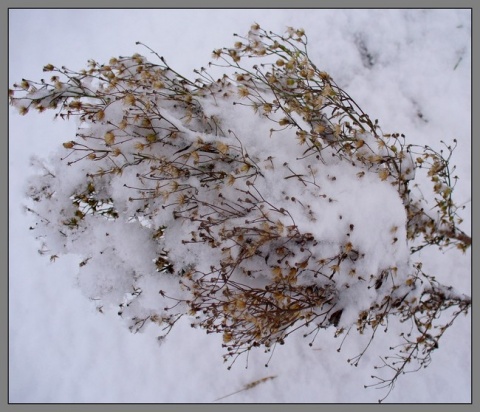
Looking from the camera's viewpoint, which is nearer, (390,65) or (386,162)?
(386,162)

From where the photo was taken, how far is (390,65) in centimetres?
294

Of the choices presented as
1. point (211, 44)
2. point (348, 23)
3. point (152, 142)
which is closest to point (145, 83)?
point (152, 142)

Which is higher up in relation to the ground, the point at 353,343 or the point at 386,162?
the point at 386,162

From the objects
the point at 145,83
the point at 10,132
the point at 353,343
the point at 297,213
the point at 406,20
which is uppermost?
the point at 10,132

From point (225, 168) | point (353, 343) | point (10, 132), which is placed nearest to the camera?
point (225, 168)

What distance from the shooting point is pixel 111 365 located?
296 cm

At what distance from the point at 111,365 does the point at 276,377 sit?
43.4 inches

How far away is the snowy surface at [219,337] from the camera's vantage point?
279 centimetres

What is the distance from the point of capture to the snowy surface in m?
2.79

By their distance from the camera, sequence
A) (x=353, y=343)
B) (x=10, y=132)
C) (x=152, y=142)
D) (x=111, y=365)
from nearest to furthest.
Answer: (x=152, y=142) → (x=353, y=343) → (x=111, y=365) → (x=10, y=132)

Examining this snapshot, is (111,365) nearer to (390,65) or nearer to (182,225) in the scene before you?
(182,225)

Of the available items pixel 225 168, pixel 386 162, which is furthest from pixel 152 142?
pixel 386 162

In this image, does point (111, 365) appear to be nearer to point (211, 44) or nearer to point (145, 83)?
point (145, 83)

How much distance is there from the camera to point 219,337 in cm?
290
